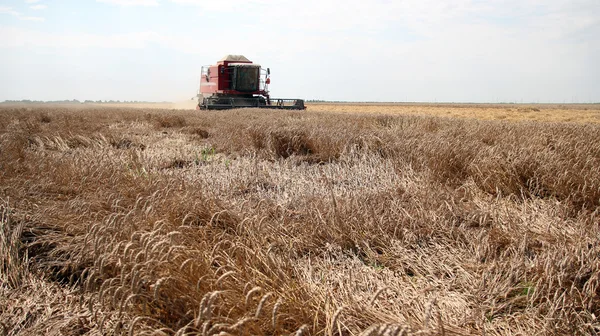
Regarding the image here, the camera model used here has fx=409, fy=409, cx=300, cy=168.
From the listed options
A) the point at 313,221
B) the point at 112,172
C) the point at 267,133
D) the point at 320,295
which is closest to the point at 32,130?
the point at 267,133

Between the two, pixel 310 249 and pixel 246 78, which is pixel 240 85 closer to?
pixel 246 78

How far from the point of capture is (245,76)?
1012 inches

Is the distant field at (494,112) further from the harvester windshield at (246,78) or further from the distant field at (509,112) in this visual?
the harvester windshield at (246,78)

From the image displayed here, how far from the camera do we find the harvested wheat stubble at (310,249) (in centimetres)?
195

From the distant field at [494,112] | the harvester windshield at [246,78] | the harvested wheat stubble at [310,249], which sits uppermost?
the harvester windshield at [246,78]

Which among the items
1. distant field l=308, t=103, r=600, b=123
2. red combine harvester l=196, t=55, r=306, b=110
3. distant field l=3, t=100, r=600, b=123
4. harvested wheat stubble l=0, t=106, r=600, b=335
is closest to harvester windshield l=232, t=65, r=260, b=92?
red combine harvester l=196, t=55, r=306, b=110

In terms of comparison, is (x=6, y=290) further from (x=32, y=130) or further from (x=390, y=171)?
(x=32, y=130)

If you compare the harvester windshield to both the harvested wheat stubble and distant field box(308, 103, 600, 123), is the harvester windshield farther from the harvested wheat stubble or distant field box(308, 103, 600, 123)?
the harvested wheat stubble

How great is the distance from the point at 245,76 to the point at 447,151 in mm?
21757

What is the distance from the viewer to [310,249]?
301 centimetres

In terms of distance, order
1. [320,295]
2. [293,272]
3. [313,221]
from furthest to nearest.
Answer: [313,221], [293,272], [320,295]

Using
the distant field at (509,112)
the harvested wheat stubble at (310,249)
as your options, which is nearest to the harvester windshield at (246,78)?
the distant field at (509,112)

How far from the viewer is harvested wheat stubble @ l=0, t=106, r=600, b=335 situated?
76.8 inches

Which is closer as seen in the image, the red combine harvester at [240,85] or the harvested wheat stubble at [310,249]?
the harvested wheat stubble at [310,249]
